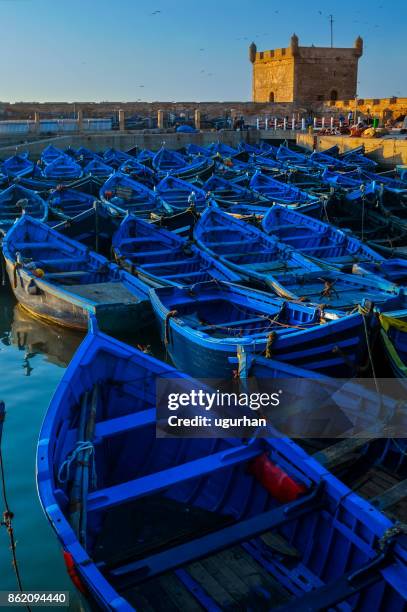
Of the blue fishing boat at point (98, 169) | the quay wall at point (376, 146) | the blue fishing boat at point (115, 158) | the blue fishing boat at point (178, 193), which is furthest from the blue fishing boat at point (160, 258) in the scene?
the quay wall at point (376, 146)

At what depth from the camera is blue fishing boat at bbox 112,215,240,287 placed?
12.2 m

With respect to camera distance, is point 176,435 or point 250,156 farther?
point 250,156

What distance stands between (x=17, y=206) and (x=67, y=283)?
21.2ft

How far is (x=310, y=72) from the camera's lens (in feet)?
186

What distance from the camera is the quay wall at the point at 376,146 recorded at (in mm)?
31578

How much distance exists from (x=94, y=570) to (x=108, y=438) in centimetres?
221

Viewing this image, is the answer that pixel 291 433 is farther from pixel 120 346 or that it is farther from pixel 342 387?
pixel 120 346

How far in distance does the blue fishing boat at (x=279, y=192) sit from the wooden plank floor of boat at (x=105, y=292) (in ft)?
28.6

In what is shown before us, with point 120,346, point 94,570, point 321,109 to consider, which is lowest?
point 94,570

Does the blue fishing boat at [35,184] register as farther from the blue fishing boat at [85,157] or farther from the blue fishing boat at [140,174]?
the blue fishing boat at [85,157]

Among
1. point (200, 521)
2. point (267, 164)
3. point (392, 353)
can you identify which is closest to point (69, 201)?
point (267, 164)

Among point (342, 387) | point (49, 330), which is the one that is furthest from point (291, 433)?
point (49, 330)

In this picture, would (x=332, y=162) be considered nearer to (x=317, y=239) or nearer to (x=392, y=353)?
(x=317, y=239)

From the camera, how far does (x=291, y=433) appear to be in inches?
308
